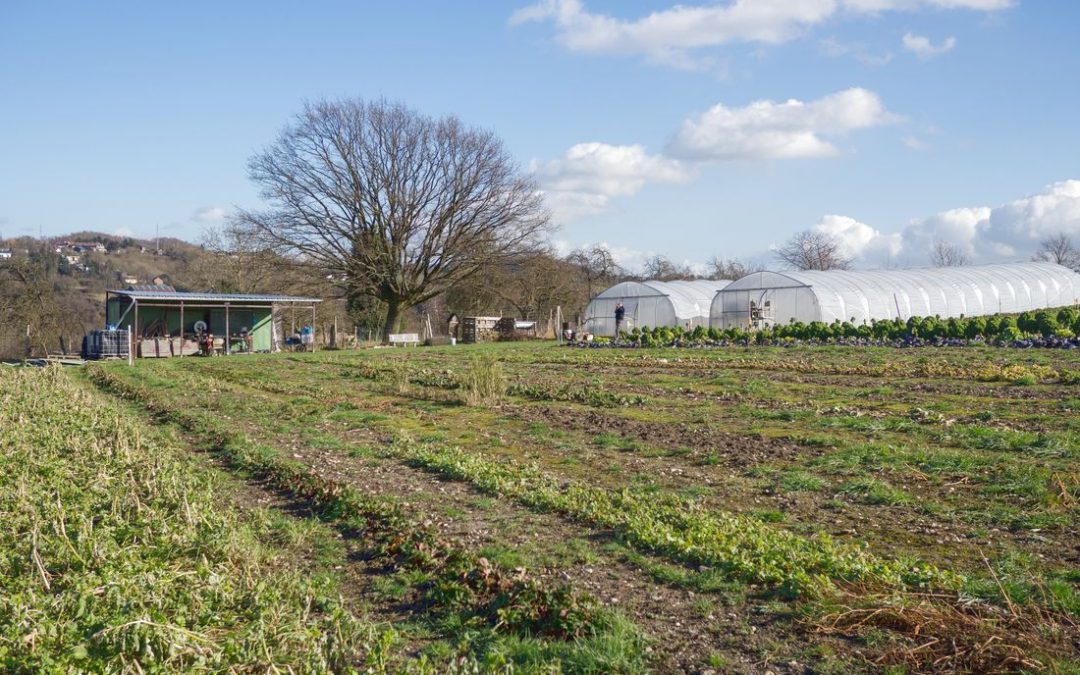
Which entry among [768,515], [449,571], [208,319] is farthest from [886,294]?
[449,571]

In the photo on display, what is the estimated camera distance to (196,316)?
1512 inches

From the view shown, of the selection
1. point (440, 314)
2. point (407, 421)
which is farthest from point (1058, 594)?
point (440, 314)

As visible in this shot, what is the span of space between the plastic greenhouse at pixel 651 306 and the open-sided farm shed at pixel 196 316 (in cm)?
1626

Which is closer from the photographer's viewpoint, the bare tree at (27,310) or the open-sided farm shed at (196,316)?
the open-sided farm shed at (196,316)

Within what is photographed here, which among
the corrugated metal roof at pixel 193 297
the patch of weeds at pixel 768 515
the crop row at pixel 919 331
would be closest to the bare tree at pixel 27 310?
the corrugated metal roof at pixel 193 297

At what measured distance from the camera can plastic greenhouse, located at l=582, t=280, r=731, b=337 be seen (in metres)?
44.6

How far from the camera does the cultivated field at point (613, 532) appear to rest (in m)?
4.73

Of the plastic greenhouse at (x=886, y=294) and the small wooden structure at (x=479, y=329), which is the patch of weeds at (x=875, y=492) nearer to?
the plastic greenhouse at (x=886, y=294)

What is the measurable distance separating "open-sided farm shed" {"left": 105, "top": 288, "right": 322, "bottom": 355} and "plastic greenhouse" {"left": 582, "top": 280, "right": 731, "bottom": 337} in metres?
16.3

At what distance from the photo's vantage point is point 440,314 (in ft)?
199

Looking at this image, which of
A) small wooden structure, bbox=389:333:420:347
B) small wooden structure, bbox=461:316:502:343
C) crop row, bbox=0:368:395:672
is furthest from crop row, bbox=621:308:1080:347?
crop row, bbox=0:368:395:672

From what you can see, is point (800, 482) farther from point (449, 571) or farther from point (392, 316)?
point (392, 316)

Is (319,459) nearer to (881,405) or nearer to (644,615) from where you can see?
(644,615)

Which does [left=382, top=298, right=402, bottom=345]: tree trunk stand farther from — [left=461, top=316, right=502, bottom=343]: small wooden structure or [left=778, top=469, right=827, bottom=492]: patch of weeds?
[left=778, top=469, right=827, bottom=492]: patch of weeds
